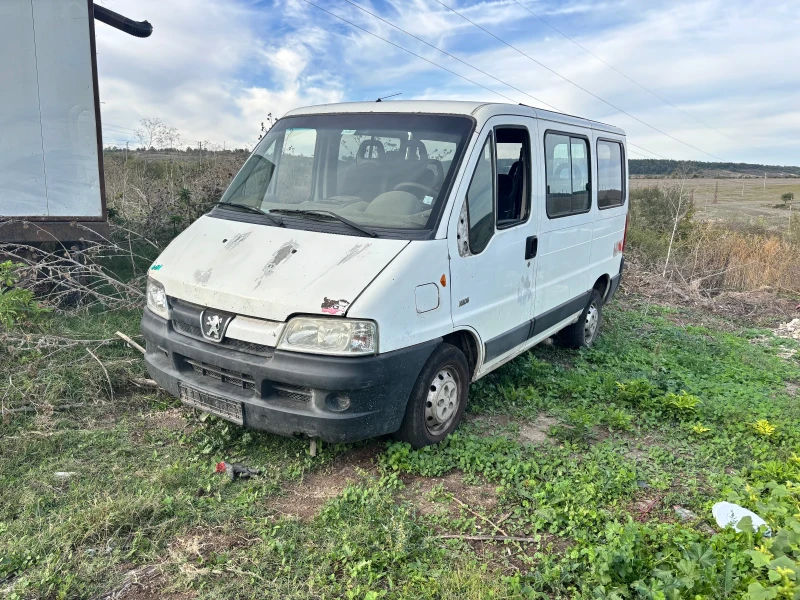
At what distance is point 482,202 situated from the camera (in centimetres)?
409

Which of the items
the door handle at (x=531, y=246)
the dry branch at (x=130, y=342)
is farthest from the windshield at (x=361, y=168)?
the dry branch at (x=130, y=342)

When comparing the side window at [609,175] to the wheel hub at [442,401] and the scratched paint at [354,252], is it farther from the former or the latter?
the scratched paint at [354,252]

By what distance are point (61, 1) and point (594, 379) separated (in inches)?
275

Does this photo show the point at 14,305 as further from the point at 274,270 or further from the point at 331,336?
the point at 331,336

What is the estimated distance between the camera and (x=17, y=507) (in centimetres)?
321

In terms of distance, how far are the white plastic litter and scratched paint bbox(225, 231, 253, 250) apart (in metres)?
3.29

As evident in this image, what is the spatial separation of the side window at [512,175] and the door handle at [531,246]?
19cm

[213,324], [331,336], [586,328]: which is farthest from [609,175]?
[213,324]

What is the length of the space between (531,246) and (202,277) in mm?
2571

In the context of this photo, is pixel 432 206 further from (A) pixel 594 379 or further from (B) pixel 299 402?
(A) pixel 594 379

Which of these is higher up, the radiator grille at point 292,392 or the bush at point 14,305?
the bush at point 14,305

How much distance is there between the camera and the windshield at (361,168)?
3.87 m

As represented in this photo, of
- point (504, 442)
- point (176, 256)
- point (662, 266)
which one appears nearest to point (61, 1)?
point (176, 256)

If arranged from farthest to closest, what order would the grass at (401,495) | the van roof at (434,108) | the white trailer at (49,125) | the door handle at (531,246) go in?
the white trailer at (49,125) < the door handle at (531,246) < the van roof at (434,108) < the grass at (401,495)
